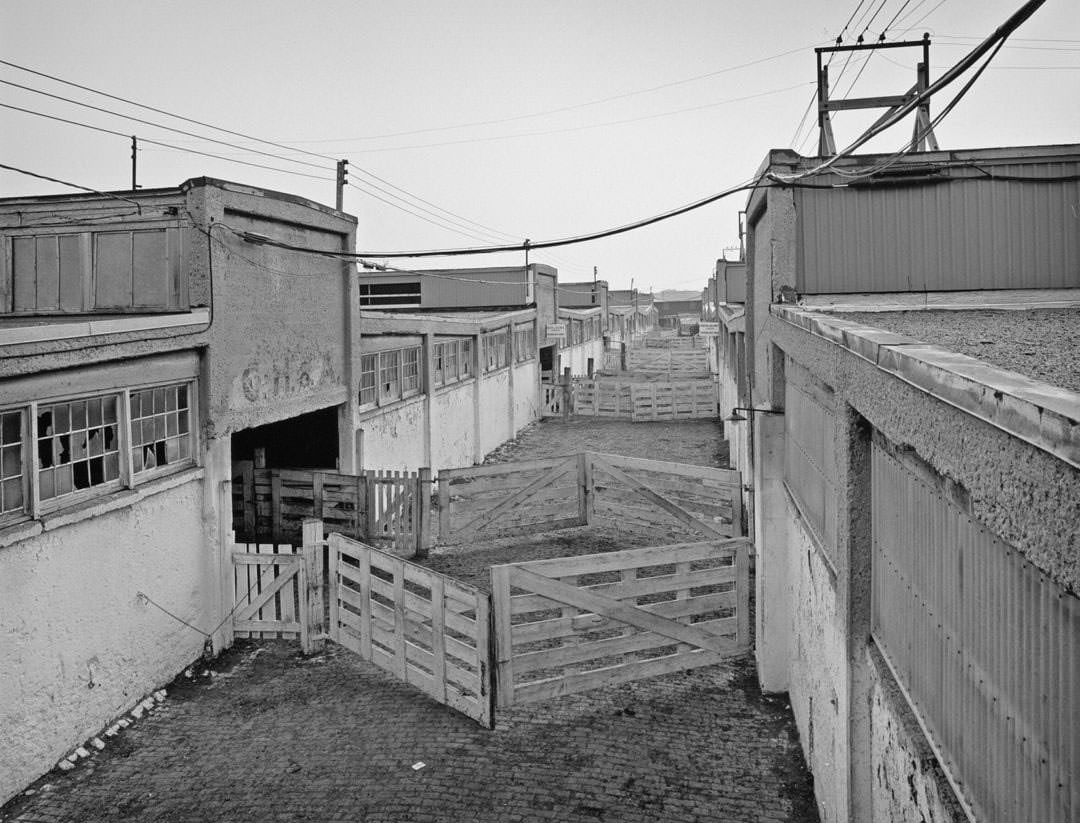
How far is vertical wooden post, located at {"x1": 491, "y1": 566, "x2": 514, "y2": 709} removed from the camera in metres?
8.24

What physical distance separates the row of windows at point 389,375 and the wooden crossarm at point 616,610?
8.95 m

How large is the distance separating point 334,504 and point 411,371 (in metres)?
6.30

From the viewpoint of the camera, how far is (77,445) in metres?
8.48

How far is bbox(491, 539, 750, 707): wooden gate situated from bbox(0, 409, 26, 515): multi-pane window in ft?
14.0

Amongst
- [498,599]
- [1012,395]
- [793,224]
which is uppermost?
[793,224]

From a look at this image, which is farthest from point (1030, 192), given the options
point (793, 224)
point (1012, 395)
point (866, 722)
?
point (1012, 395)

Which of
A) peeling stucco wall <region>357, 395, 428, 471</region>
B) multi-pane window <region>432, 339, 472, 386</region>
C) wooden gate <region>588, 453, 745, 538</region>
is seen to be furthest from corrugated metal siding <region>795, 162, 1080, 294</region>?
multi-pane window <region>432, 339, 472, 386</region>

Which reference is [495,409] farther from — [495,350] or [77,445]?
[77,445]

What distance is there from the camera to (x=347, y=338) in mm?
14883

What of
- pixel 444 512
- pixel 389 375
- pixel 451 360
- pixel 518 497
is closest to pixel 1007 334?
pixel 518 497

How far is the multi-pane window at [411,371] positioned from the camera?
19.1 metres

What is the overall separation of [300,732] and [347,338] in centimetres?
803

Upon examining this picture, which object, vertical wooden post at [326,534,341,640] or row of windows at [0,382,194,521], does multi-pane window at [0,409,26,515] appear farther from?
vertical wooden post at [326,534,341,640]

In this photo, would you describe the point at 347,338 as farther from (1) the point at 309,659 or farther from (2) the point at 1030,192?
(2) the point at 1030,192
